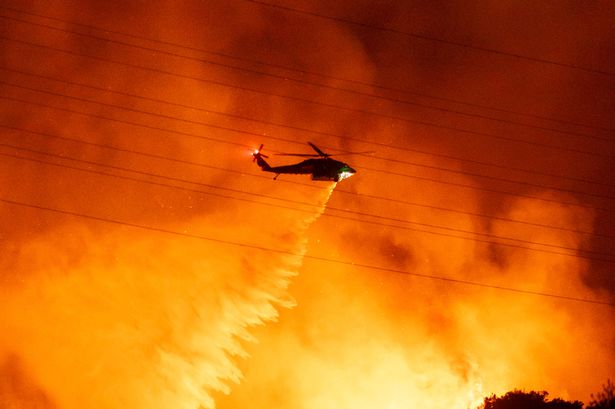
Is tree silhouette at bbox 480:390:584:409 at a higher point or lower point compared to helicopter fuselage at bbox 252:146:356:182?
lower

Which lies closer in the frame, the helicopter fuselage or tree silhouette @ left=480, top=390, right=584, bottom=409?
the helicopter fuselage

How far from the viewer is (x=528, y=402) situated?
1314 inches

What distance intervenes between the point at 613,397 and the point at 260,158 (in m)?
17.4

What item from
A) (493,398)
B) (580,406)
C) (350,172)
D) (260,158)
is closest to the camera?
(350,172)

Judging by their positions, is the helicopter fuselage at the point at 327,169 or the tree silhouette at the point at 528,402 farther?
the tree silhouette at the point at 528,402

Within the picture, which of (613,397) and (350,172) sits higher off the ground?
(350,172)

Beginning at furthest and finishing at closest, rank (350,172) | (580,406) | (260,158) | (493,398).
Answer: (493,398)
(580,406)
(260,158)
(350,172)

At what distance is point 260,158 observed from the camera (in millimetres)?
27172

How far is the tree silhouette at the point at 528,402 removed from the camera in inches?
1273

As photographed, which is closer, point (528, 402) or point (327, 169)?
point (327, 169)

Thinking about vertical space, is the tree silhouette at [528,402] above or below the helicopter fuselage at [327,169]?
below

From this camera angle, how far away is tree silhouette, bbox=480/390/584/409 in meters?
32.3

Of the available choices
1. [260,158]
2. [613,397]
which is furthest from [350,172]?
[613,397]

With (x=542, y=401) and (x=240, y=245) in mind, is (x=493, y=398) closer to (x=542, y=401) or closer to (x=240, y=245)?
(x=542, y=401)
